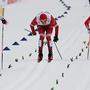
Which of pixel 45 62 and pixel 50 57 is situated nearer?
pixel 45 62

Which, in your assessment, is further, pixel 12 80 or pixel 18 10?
pixel 18 10

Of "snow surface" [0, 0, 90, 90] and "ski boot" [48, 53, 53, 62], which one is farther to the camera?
"ski boot" [48, 53, 53, 62]

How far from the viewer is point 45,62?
11.5m

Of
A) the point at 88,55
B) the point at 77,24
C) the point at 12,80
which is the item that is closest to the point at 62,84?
the point at 12,80

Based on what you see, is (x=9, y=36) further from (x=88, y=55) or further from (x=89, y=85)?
(x=89, y=85)

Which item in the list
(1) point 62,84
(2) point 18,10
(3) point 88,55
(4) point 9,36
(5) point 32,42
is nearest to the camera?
(1) point 62,84

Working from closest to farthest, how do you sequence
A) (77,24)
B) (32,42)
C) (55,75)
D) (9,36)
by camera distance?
(55,75) < (32,42) < (9,36) < (77,24)

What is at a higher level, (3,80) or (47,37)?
(47,37)

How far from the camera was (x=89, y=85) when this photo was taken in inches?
380

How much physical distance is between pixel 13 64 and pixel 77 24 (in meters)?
8.47

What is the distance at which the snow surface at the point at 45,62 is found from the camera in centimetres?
974

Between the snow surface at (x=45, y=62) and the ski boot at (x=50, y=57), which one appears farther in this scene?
the ski boot at (x=50, y=57)

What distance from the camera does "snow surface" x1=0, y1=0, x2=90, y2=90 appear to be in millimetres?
9742

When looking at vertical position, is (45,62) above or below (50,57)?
below
